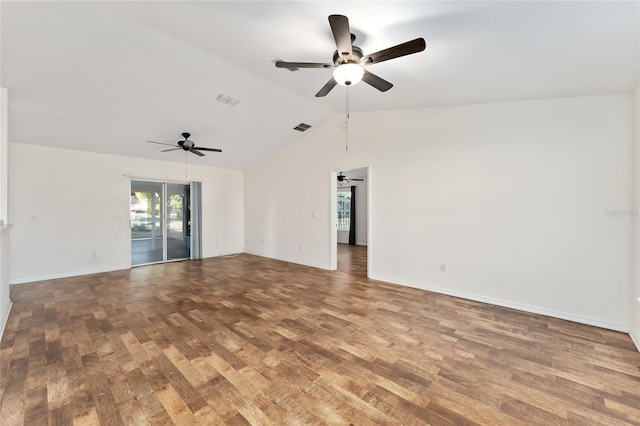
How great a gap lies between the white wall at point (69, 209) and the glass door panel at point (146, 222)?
15.6 inches

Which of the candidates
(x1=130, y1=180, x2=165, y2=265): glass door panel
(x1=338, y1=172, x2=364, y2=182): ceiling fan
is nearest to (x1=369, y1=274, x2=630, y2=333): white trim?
(x1=338, y1=172, x2=364, y2=182): ceiling fan

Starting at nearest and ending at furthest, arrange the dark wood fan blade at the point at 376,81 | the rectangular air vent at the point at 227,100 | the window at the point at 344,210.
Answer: the dark wood fan blade at the point at 376,81, the rectangular air vent at the point at 227,100, the window at the point at 344,210

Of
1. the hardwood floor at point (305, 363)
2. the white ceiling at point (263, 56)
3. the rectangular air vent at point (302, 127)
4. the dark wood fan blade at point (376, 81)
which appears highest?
the rectangular air vent at point (302, 127)

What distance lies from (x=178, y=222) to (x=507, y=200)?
751 centimetres

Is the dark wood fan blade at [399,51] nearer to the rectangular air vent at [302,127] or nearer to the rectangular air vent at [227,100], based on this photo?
the rectangular air vent at [227,100]

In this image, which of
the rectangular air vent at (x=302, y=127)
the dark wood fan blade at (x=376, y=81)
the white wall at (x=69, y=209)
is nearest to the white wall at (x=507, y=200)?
the rectangular air vent at (x=302, y=127)

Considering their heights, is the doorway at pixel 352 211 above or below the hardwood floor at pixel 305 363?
above

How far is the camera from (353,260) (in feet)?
22.9

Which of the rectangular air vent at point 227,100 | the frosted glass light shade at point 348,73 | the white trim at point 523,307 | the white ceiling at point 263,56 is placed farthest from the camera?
the rectangular air vent at point 227,100

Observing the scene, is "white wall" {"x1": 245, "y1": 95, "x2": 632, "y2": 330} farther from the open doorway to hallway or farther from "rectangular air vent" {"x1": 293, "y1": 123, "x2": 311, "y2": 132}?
A: the open doorway to hallway

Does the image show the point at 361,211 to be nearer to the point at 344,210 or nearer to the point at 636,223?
the point at 344,210

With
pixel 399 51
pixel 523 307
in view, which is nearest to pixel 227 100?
pixel 399 51

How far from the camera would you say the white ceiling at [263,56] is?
2102 millimetres

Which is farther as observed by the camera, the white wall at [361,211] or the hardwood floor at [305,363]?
the white wall at [361,211]
